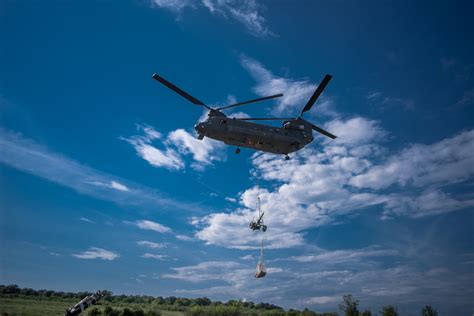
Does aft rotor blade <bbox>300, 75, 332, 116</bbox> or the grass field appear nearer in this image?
aft rotor blade <bbox>300, 75, 332, 116</bbox>

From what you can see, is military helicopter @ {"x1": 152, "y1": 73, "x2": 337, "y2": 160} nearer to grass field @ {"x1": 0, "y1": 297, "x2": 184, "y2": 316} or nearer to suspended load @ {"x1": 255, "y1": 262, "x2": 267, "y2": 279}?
suspended load @ {"x1": 255, "y1": 262, "x2": 267, "y2": 279}

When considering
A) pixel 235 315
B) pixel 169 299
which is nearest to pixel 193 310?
pixel 235 315

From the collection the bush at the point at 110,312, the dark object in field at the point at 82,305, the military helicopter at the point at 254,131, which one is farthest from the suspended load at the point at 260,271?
the bush at the point at 110,312

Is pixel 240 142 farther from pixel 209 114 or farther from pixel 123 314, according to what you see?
pixel 123 314

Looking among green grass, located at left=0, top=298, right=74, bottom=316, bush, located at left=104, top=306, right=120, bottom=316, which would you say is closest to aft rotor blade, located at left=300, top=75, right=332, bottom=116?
bush, located at left=104, top=306, right=120, bottom=316

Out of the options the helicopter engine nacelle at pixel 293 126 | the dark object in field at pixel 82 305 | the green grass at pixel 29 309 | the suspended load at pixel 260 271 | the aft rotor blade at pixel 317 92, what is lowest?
the green grass at pixel 29 309

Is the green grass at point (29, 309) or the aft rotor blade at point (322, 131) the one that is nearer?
the aft rotor blade at point (322, 131)

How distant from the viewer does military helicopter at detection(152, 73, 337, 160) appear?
2120cm

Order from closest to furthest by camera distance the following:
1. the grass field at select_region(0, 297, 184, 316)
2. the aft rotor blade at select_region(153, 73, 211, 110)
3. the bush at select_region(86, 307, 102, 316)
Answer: the aft rotor blade at select_region(153, 73, 211, 110) → the grass field at select_region(0, 297, 184, 316) → the bush at select_region(86, 307, 102, 316)

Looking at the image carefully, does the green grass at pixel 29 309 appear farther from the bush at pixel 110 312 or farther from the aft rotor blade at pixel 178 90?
the aft rotor blade at pixel 178 90

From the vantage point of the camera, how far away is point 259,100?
23.1m

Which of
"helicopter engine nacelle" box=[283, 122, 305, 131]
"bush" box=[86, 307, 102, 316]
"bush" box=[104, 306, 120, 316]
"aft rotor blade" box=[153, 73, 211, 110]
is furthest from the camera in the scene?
"bush" box=[104, 306, 120, 316]

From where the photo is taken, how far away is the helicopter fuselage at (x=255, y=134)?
21188 mm

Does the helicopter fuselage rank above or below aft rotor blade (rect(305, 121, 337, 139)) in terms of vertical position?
below
